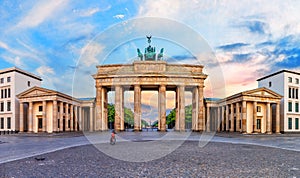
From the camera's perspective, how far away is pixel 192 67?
6178 cm

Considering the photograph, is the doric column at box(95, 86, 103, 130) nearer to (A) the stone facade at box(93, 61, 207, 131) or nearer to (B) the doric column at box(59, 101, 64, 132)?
(A) the stone facade at box(93, 61, 207, 131)

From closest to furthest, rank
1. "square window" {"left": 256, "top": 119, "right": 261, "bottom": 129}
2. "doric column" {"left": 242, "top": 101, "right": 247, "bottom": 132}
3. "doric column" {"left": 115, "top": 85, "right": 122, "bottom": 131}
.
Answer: "doric column" {"left": 242, "top": 101, "right": 247, "bottom": 132}, "doric column" {"left": 115, "top": 85, "right": 122, "bottom": 131}, "square window" {"left": 256, "top": 119, "right": 261, "bottom": 129}

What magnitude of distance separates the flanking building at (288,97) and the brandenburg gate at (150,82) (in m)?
17.9

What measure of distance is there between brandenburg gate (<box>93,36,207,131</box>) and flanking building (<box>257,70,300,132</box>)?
17877 millimetres

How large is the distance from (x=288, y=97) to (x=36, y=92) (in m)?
57.7

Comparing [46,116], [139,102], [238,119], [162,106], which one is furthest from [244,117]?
[46,116]

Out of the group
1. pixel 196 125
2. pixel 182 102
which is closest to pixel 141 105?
pixel 182 102

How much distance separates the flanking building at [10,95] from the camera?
57.9 metres

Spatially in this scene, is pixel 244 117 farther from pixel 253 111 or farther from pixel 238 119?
pixel 253 111

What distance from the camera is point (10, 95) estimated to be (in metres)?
58.6

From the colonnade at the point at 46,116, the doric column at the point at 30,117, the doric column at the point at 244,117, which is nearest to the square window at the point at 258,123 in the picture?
the doric column at the point at 244,117

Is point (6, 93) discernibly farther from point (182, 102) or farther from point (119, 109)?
point (182, 102)

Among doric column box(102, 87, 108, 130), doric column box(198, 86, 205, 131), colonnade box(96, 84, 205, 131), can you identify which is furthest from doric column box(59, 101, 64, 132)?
doric column box(198, 86, 205, 131)

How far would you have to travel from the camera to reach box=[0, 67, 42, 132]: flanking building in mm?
57938
